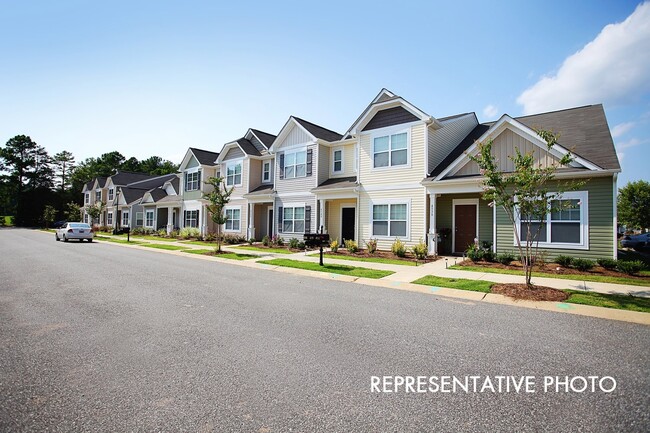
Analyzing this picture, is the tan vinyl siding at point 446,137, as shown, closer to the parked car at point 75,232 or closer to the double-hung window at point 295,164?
the double-hung window at point 295,164

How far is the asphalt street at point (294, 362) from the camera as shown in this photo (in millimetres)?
3000

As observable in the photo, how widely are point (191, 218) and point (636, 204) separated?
50958 millimetres

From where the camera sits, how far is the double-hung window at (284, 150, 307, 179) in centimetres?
2269

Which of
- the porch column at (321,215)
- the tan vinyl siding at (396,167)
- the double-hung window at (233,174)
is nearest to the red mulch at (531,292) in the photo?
the tan vinyl siding at (396,167)

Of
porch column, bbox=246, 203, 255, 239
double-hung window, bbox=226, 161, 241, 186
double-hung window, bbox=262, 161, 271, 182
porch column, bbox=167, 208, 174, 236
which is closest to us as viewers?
porch column, bbox=246, 203, 255, 239

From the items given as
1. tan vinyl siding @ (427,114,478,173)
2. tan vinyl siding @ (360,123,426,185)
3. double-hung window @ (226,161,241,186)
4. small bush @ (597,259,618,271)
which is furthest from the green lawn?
double-hung window @ (226,161,241,186)

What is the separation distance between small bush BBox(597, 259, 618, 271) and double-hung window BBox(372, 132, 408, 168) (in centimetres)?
936

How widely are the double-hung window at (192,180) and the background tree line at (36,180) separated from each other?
34.6 metres

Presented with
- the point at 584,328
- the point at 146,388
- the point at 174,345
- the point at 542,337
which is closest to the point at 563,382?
the point at 542,337

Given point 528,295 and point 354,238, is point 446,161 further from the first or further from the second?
point 528,295

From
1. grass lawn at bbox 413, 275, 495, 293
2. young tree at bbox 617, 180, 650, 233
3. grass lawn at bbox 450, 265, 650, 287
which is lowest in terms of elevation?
grass lawn at bbox 413, 275, 495, 293

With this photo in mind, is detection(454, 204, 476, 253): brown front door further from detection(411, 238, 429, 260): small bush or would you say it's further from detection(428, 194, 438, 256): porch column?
detection(411, 238, 429, 260): small bush

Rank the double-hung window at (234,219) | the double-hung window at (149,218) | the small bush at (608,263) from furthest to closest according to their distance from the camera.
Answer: the double-hung window at (149,218), the double-hung window at (234,219), the small bush at (608,263)

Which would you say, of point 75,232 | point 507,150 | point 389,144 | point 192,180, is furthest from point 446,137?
point 75,232
